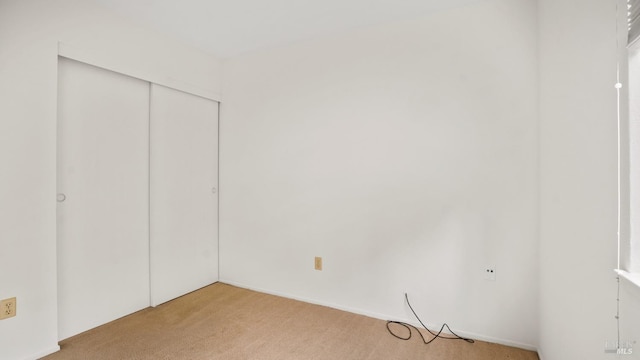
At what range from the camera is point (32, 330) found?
1.78 meters

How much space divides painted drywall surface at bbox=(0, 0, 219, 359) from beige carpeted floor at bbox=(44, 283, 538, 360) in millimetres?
277

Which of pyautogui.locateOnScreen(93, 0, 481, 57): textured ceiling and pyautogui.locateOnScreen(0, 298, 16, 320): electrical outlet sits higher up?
pyautogui.locateOnScreen(93, 0, 481, 57): textured ceiling

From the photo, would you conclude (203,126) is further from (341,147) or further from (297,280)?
(297,280)

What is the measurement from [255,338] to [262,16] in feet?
7.64

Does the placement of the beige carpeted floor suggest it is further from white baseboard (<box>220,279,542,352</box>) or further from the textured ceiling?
the textured ceiling

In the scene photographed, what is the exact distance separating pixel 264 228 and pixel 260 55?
1676 millimetres

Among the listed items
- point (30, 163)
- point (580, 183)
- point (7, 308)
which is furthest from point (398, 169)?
point (7, 308)

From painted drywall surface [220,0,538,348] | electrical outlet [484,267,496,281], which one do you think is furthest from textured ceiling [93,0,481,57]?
electrical outlet [484,267,496,281]

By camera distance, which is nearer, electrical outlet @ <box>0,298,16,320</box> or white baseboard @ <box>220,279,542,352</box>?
electrical outlet @ <box>0,298,16,320</box>

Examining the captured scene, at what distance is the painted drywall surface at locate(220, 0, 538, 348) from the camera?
1942mm

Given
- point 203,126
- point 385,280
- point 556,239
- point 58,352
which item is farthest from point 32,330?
point 556,239

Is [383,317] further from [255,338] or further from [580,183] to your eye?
[580,183]

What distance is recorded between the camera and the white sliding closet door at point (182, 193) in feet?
8.38

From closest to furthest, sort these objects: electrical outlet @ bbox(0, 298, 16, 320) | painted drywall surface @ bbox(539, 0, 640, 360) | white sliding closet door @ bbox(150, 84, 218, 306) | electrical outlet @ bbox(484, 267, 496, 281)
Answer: painted drywall surface @ bbox(539, 0, 640, 360)
electrical outlet @ bbox(0, 298, 16, 320)
electrical outlet @ bbox(484, 267, 496, 281)
white sliding closet door @ bbox(150, 84, 218, 306)
